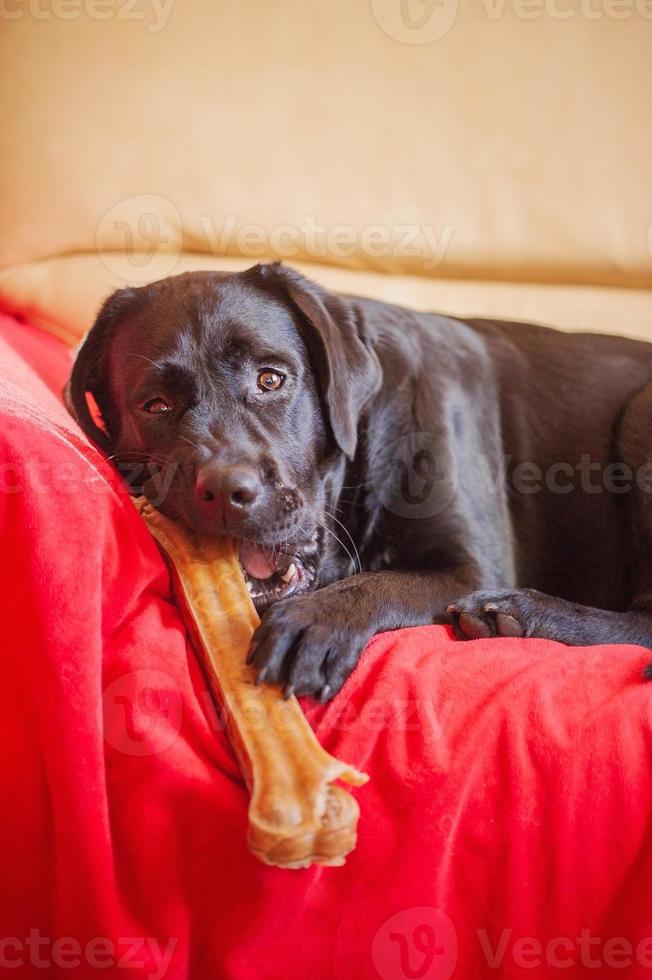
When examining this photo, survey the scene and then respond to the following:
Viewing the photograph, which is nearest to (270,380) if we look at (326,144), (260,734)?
(260,734)

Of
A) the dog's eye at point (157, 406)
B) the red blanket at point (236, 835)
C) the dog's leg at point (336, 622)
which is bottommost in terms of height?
the red blanket at point (236, 835)

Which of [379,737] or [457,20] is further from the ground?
[457,20]

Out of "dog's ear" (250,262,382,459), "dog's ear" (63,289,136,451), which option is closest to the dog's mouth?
"dog's ear" (250,262,382,459)

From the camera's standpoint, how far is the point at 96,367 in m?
1.70

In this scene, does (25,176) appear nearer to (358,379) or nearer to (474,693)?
(358,379)

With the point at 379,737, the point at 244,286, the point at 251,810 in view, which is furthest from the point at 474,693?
the point at 244,286

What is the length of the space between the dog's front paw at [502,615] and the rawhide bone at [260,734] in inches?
17.9

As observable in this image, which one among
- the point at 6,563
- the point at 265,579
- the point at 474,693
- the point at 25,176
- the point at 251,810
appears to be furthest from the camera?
the point at 25,176

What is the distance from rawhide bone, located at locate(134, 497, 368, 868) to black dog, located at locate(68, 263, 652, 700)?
0.05m

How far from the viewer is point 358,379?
5.40ft

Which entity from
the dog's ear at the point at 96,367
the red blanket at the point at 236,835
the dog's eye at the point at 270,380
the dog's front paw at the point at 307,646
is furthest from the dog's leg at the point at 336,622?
the dog's ear at the point at 96,367

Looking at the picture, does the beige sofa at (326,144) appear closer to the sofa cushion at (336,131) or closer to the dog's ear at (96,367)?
the sofa cushion at (336,131)

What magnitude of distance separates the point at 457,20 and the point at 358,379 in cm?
155

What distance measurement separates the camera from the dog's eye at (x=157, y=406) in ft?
5.01
